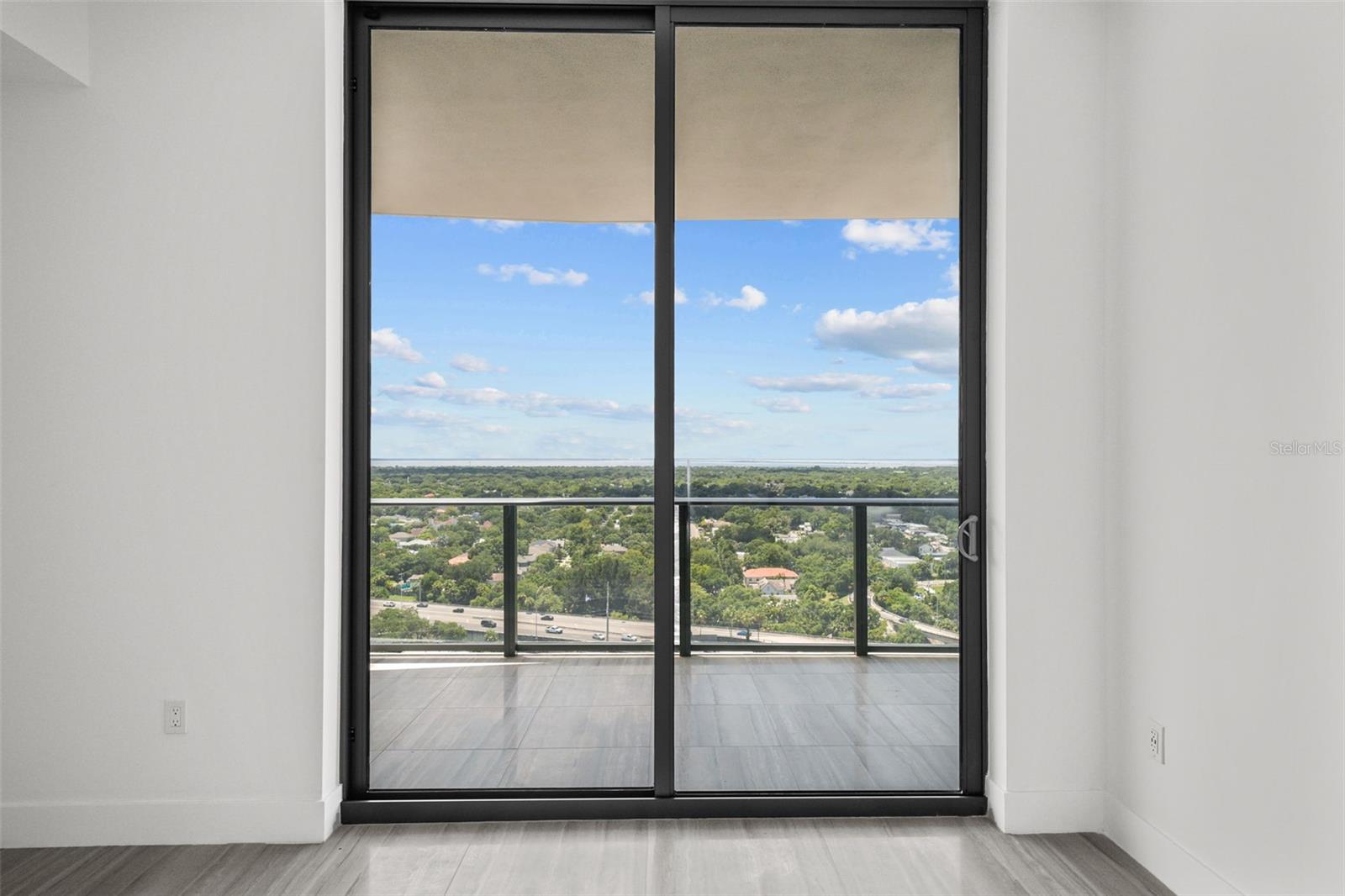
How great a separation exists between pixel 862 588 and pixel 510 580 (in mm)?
1155

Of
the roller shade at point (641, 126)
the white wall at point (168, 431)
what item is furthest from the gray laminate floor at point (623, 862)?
the roller shade at point (641, 126)

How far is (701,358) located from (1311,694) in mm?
1782

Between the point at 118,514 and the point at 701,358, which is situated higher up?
the point at 701,358

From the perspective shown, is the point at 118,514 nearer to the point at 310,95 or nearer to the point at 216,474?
the point at 216,474

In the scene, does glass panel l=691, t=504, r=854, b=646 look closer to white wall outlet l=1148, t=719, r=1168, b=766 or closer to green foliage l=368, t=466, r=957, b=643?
green foliage l=368, t=466, r=957, b=643

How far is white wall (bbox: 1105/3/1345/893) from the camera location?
181 cm

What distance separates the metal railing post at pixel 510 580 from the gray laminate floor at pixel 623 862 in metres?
0.58

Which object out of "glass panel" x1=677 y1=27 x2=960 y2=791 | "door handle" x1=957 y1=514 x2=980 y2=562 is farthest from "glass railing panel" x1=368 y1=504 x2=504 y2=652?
"door handle" x1=957 y1=514 x2=980 y2=562

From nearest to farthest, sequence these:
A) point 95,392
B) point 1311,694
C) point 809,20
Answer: point 1311,694, point 95,392, point 809,20

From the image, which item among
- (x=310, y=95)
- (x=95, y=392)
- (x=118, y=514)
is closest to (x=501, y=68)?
(x=310, y=95)

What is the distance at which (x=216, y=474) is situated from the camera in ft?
8.36

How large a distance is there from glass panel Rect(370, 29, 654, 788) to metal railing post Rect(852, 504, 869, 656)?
695 mm

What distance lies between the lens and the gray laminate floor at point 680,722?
2.73 m

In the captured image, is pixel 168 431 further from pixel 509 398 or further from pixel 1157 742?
pixel 1157 742
